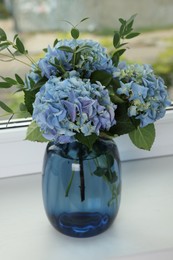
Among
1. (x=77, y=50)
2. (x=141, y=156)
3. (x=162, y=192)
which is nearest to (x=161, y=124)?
(x=141, y=156)

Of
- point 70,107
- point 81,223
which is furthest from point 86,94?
point 81,223

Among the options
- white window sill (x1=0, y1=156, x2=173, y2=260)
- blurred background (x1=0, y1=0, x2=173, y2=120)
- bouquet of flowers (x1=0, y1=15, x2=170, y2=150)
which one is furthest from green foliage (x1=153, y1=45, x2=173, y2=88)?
bouquet of flowers (x1=0, y1=15, x2=170, y2=150)

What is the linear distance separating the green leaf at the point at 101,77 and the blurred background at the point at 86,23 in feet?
1.13

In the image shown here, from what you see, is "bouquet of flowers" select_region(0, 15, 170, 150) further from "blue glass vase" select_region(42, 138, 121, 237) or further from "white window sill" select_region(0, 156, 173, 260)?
"white window sill" select_region(0, 156, 173, 260)

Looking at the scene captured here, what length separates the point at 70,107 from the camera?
2.50 feet

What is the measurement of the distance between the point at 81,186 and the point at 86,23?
0.44 m

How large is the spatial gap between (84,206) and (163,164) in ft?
1.19

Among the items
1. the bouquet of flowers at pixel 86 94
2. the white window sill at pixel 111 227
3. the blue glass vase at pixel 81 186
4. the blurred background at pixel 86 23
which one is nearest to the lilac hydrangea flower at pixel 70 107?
the bouquet of flowers at pixel 86 94

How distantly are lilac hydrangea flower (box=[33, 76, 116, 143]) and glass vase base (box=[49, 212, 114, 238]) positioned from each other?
204 millimetres

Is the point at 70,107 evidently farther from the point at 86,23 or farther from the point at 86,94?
the point at 86,23

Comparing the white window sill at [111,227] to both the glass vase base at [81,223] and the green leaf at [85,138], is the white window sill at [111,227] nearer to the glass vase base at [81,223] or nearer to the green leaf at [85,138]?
the glass vase base at [81,223]

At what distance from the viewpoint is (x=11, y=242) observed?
3.11ft

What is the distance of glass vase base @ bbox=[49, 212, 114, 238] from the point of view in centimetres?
93

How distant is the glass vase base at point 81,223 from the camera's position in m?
0.93
